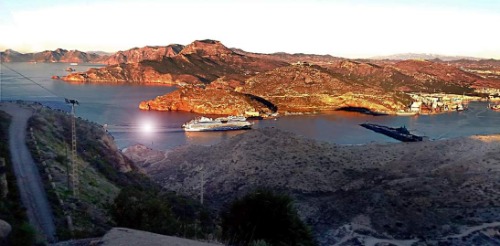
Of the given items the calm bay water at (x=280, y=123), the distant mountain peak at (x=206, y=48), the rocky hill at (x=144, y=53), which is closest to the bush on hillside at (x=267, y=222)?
the calm bay water at (x=280, y=123)

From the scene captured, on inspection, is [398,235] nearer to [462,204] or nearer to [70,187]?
[462,204]

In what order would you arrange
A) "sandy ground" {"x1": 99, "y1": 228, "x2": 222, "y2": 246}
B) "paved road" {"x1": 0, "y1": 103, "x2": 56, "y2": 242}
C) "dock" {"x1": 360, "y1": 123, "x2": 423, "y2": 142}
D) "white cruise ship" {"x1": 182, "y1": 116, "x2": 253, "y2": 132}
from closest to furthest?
"sandy ground" {"x1": 99, "y1": 228, "x2": 222, "y2": 246}, "paved road" {"x1": 0, "y1": 103, "x2": 56, "y2": 242}, "dock" {"x1": 360, "y1": 123, "x2": 423, "y2": 142}, "white cruise ship" {"x1": 182, "y1": 116, "x2": 253, "y2": 132}

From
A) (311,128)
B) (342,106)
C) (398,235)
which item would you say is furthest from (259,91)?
(398,235)

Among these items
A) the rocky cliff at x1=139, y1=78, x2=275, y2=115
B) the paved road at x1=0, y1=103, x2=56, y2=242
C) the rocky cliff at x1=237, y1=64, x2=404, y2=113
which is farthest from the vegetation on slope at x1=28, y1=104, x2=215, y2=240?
the rocky cliff at x1=237, y1=64, x2=404, y2=113

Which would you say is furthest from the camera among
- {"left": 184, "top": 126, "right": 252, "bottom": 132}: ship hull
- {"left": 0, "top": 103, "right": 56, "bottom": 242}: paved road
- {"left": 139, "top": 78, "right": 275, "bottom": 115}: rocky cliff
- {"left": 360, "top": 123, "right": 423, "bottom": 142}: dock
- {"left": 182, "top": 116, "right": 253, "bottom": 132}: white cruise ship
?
{"left": 139, "top": 78, "right": 275, "bottom": 115}: rocky cliff

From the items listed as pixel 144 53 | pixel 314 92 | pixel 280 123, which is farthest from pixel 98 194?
pixel 144 53

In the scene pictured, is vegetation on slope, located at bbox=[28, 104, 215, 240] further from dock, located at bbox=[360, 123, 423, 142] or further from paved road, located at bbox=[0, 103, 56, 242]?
dock, located at bbox=[360, 123, 423, 142]
